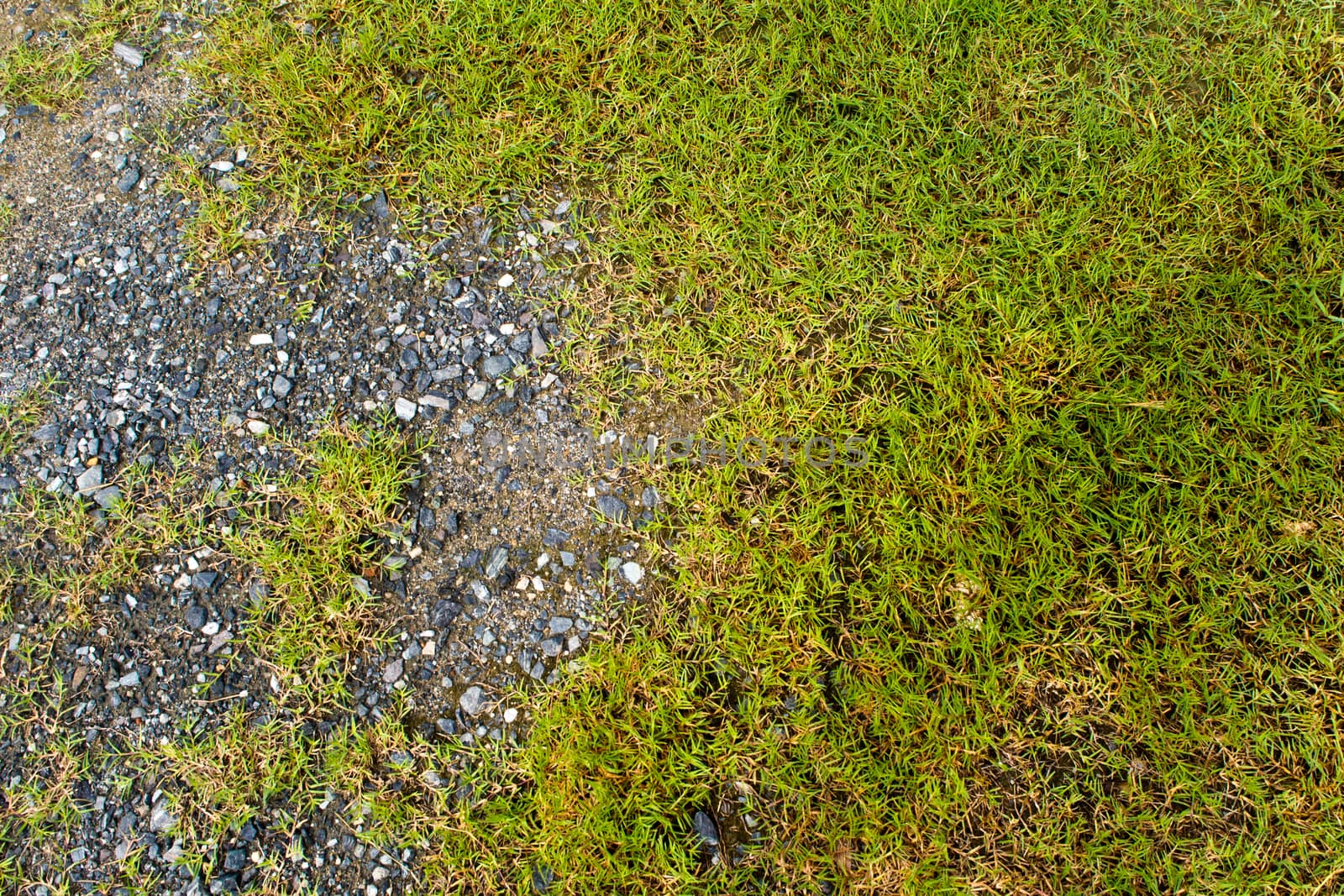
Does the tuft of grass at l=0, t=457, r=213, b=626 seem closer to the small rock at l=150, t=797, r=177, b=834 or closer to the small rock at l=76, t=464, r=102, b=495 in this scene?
the small rock at l=76, t=464, r=102, b=495

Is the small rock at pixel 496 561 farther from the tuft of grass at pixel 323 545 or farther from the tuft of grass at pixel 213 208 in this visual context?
the tuft of grass at pixel 213 208

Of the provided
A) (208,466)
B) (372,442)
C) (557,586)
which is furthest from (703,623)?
(208,466)

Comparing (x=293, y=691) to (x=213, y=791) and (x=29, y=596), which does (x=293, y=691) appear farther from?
(x=29, y=596)

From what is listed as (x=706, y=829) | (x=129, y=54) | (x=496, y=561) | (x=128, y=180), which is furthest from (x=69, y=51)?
(x=706, y=829)

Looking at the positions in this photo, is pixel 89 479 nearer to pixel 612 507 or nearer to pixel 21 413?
pixel 21 413

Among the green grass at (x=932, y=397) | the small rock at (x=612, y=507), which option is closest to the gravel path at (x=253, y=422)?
the small rock at (x=612, y=507)

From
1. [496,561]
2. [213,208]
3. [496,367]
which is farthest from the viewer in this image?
[213,208]

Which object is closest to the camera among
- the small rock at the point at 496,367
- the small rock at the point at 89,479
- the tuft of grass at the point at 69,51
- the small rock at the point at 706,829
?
the small rock at the point at 706,829

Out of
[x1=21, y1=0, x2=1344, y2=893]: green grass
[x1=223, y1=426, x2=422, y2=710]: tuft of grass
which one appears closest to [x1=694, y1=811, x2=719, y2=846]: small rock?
[x1=21, y1=0, x2=1344, y2=893]: green grass
